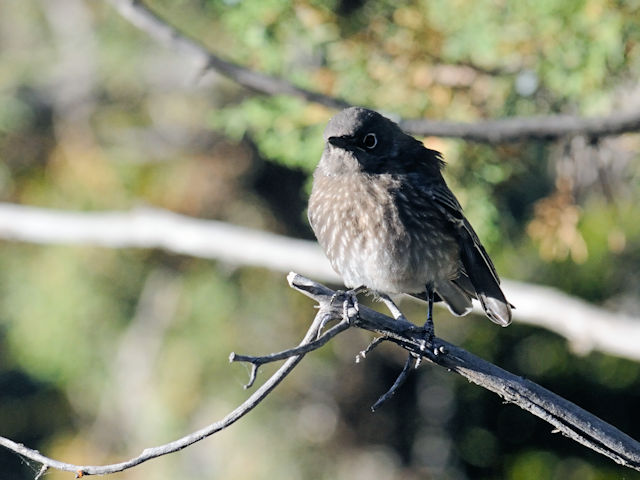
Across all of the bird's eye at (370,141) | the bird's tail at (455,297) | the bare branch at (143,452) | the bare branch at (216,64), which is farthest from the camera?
the bare branch at (216,64)

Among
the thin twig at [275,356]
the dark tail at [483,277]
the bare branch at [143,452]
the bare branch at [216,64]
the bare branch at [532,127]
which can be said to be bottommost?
the bare branch at [143,452]

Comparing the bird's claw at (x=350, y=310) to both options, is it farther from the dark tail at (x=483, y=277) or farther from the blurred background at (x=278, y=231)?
the blurred background at (x=278, y=231)

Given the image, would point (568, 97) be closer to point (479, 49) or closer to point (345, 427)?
point (479, 49)

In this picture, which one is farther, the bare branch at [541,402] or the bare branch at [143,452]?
the bare branch at [541,402]

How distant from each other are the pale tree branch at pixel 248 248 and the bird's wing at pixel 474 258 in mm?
1031

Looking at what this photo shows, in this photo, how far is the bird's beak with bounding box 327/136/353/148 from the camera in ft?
12.0

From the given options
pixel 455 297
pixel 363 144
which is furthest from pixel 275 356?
pixel 455 297

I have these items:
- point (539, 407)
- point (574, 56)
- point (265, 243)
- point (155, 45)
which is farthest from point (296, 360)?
point (155, 45)

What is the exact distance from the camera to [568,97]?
4.82 meters

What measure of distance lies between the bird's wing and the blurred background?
3.18 ft

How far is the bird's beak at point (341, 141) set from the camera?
3.65 metres

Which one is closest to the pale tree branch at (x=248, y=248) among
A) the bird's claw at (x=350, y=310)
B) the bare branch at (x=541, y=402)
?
the bare branch at (x=541, y=402)

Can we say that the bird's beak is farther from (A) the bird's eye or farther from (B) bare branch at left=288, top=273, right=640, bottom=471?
(B) bare branch at left=288, top=273, right=640, bottom=471

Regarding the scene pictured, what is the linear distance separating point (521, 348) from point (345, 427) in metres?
1.37
